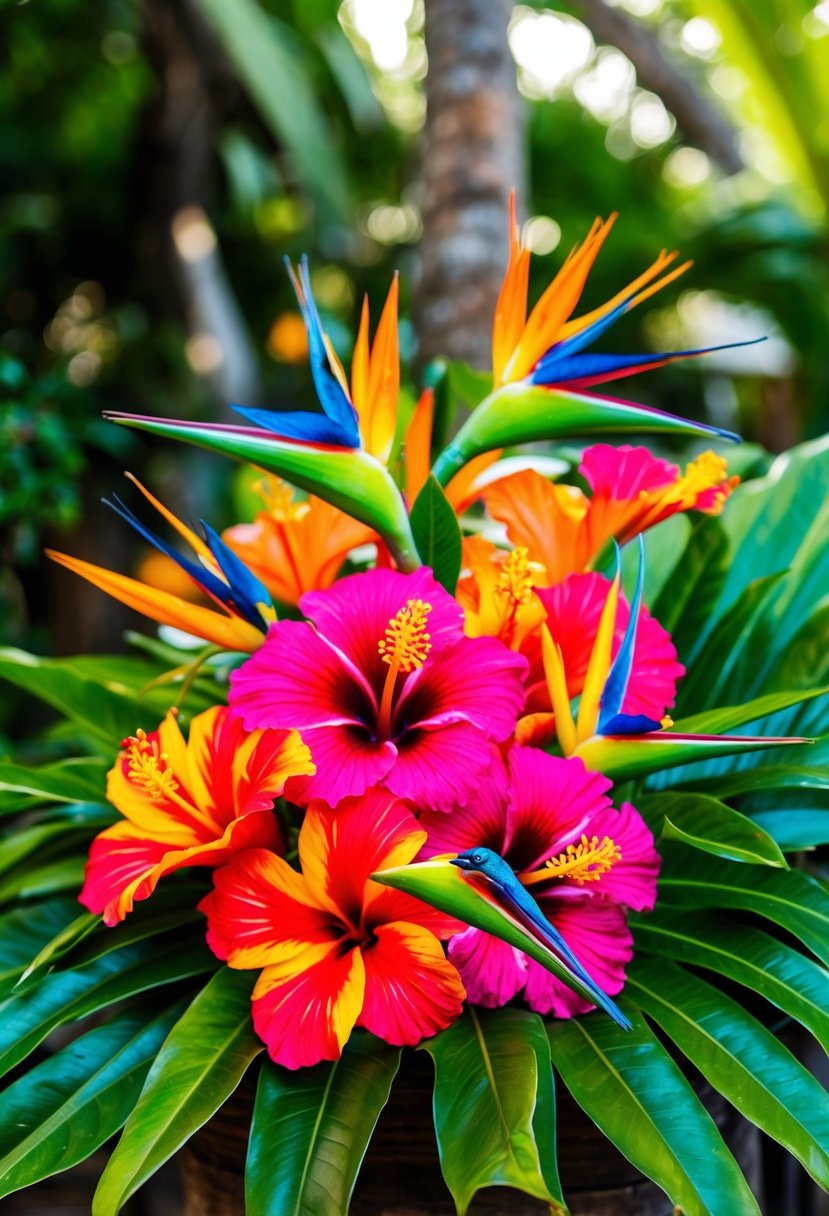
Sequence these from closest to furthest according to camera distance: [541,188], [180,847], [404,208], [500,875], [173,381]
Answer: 1. [500,875]
2. [180,847]
3. [173,381]
4. [541,188]
5. [404,208]

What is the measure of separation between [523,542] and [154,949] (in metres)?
0.34

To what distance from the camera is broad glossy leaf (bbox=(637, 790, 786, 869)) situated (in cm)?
49

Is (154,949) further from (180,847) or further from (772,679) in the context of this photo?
(772,679)

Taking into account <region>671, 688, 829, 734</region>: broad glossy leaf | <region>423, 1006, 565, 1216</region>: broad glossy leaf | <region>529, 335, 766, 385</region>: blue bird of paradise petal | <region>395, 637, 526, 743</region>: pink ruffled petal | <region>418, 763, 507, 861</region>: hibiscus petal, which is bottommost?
<region>423, 1006, 565, 1216</region>: broad glossy leaf

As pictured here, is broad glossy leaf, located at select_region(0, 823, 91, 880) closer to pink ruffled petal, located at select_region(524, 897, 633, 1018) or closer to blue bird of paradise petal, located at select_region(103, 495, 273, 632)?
blue bird of paradise petal, located at select_region(103, 495, 273, 632)

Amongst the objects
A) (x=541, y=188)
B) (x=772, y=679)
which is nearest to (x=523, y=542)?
(x=772, y=679)

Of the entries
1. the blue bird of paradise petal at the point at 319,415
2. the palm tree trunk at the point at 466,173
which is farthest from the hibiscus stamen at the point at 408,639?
the palm tree trunk at the point at 466,173

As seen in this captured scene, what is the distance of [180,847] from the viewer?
53cm

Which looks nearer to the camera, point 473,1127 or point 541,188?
point 473,1127

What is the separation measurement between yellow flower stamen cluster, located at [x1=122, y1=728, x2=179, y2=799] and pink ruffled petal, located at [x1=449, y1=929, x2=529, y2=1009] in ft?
0.56

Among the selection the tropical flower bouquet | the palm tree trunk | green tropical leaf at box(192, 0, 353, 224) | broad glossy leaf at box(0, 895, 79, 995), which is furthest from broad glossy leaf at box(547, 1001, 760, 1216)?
green tropical leaf at box(192, 0, 353, 224)

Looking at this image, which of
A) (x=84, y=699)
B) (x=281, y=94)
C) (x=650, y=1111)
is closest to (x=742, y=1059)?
(x=650, y=1111)

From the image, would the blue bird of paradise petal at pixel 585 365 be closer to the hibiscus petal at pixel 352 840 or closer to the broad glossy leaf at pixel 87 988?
the hibiscus petal at pixel 352 840

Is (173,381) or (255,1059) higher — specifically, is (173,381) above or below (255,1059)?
above
